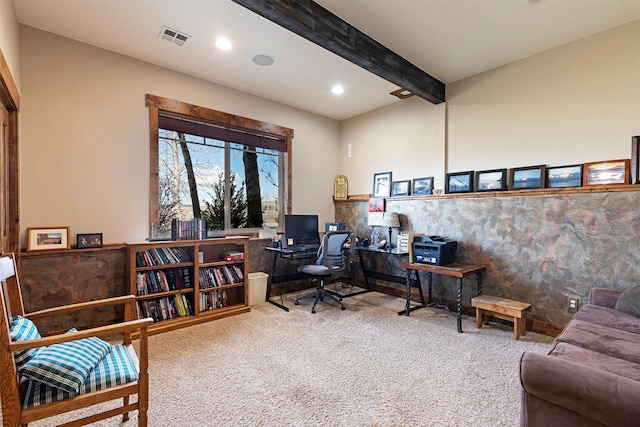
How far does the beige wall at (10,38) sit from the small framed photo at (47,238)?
4.28ft

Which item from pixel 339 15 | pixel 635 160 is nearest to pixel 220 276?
pixel 339 15

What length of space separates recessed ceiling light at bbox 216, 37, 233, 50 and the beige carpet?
2.97 meters

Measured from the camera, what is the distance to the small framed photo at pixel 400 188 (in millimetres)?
4496

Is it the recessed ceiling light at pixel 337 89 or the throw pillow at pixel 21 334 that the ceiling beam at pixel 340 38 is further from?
the throw pillow at pixel 21 334

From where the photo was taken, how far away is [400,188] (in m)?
4.60

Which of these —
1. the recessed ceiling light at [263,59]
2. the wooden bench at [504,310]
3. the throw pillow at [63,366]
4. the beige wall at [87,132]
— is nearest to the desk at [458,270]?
the wooden bench at [504,310]

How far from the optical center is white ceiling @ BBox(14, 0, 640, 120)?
100 inches

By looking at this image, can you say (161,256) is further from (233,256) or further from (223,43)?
(223,43)

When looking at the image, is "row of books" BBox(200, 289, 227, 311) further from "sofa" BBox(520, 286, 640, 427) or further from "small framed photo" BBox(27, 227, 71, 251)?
"sofa" BBox(520, 286, 640, 427)

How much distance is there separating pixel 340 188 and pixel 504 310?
3.14m

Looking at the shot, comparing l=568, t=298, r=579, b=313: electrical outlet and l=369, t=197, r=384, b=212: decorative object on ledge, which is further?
l=369, t=197, r=384, b=212: decorative object on ledge

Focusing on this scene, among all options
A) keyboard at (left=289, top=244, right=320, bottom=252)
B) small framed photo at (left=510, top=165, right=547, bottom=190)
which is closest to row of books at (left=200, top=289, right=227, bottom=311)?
keyboard at (left=289, top=244, right=320, bottom=252)

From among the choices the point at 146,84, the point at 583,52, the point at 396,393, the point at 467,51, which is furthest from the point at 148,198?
the point at 583,52

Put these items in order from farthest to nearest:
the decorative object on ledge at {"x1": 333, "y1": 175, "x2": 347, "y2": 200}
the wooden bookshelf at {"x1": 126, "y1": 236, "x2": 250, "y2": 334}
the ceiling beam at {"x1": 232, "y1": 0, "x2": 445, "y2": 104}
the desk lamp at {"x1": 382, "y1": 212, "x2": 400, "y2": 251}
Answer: the decorative object on ledge at {"x1": 333, "y1": 175, "x2": 347, "y2": 200} → the desk lamp at {"x1": 382, "y1": 212, "x2": 400, "y2": 251} → the wooden bookshelf at {"x1": 126, "y1": 236, "x2": 250, "y2": 334} → the ceiling beam at {"x1": 232, "y1": 0, "x2": 445, "y2": 104}
